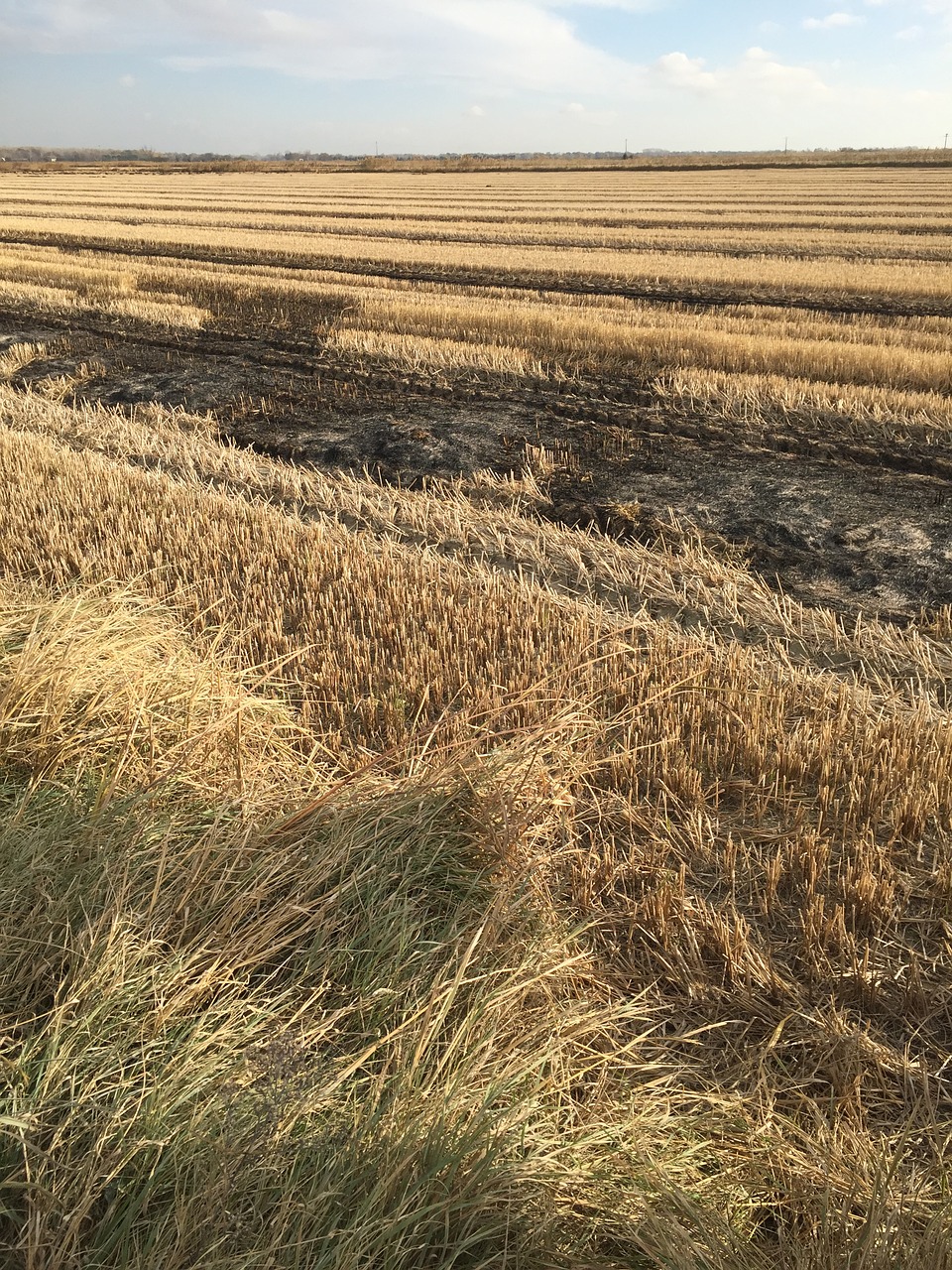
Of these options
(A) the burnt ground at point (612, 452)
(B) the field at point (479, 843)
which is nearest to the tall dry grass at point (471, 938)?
(B) the field at point (479, 843)

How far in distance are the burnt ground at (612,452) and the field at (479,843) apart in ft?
0.20

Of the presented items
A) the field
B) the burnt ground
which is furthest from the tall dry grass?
the burnt ground

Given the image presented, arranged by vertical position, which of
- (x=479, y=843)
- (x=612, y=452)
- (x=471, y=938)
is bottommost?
(x=471, y=938)

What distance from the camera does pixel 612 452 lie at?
8.83 metres

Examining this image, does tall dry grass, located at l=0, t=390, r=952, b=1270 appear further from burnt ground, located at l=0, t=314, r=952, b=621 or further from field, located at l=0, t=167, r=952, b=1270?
burnt ground, located at l=0, t=314, r=952, b=621

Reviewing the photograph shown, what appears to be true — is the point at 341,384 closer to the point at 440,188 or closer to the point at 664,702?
the point at 664,702

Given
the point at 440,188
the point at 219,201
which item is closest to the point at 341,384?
the point at 219,201

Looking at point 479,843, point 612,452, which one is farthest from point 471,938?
point 612,452

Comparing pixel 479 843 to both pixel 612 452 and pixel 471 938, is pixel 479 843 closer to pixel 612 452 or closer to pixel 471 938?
pixel 471 938

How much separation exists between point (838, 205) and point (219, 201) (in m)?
26.5

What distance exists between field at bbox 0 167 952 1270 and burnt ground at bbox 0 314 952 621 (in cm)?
6

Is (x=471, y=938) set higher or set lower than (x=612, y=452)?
lower

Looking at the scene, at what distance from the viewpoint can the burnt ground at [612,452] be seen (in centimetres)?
668

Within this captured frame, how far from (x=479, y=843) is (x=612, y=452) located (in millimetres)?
6346
